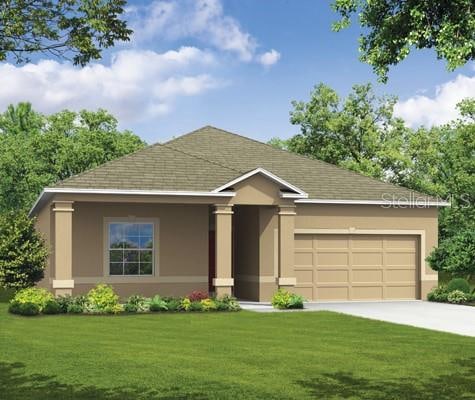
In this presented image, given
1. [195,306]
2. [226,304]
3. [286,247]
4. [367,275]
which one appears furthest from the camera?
[367,275]

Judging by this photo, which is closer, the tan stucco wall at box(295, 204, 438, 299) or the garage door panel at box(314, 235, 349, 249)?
the tan stucco wall at box(295, 204, 438, 299)

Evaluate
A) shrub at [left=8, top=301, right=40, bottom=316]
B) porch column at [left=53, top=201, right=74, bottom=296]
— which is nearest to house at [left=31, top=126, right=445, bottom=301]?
porch column at [left=53, top=201, right=74, bottom=296]

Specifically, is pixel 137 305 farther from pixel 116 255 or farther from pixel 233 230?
pixel 233 230

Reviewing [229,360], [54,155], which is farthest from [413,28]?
[54,155]

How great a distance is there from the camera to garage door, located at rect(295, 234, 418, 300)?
2734 centimetres

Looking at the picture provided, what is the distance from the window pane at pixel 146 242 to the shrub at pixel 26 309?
16.6 ft

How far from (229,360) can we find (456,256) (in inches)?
593

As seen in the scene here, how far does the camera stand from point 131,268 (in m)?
25.7

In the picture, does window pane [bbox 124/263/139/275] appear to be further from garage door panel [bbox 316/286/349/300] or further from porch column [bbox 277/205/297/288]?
garage door panel [bbox 316/286/349/300]

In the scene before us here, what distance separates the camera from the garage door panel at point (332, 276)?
27531 millimetres

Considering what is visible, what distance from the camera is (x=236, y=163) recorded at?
29.4 m

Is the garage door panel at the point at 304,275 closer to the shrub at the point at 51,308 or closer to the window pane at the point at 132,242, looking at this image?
the window pane at the point at 132,242

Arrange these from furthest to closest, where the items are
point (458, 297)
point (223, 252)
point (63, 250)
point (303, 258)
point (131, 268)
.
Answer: point (303, 258), point (458, 297), point (131, 268), point (223, 252), point (63, 250)

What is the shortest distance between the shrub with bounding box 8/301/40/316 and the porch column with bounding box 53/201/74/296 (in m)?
1.63
